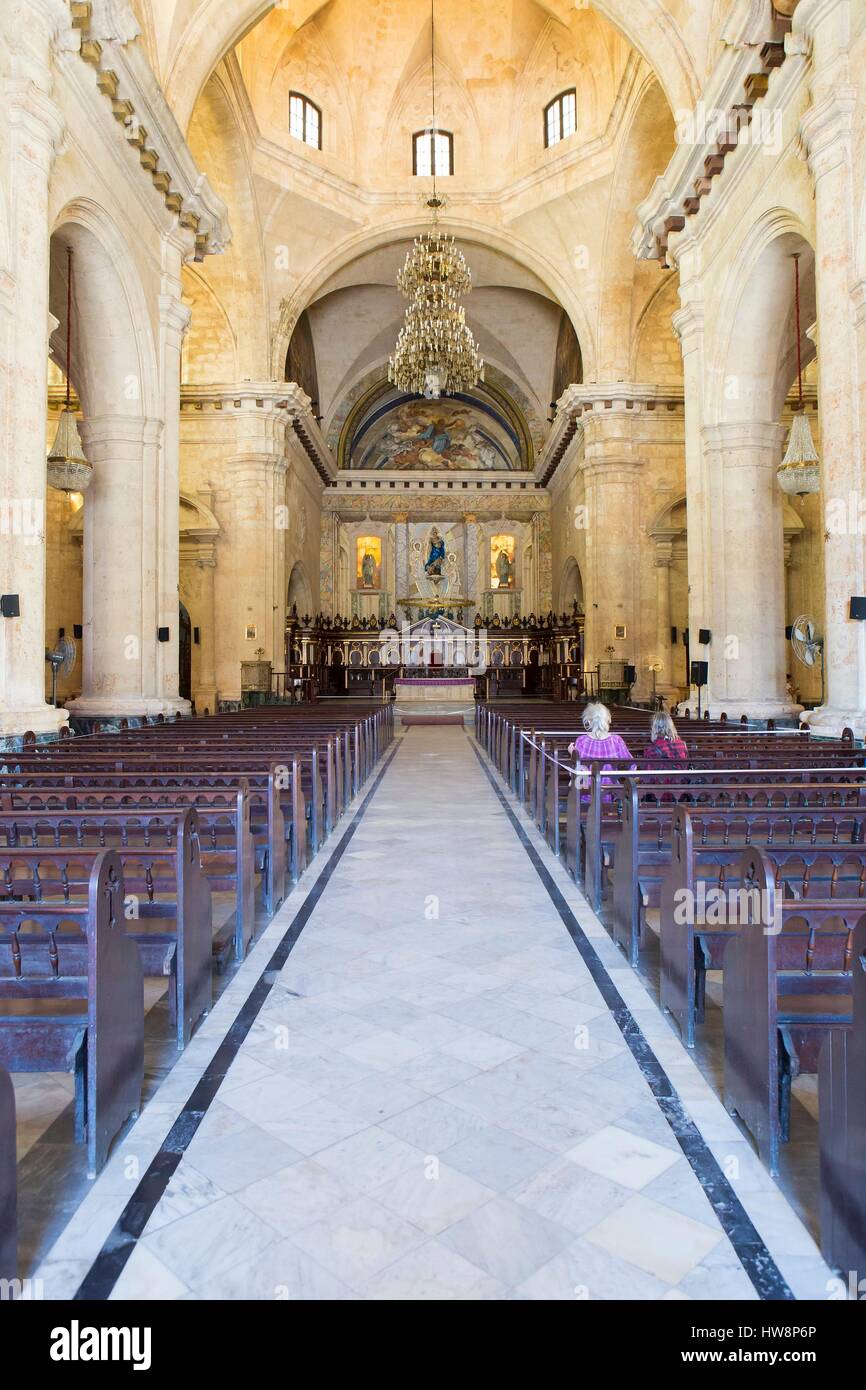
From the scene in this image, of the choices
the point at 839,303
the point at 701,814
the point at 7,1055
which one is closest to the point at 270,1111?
the point at 7,1055

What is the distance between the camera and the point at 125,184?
11734 millimetres

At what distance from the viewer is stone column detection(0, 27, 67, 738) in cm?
822

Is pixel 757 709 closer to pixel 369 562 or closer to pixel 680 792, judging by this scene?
pixel 680 792

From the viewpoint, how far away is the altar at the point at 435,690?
2459 centimetres

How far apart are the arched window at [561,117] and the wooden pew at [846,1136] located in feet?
79.3

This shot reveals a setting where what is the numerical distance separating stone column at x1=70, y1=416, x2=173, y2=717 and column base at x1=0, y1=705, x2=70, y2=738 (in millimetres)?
3374

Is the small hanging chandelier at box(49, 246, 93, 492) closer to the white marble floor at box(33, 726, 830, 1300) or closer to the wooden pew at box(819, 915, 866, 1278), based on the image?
the white marble floor at box(33, 726, 830, 1300)

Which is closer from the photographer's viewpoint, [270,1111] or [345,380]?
[270,1111]

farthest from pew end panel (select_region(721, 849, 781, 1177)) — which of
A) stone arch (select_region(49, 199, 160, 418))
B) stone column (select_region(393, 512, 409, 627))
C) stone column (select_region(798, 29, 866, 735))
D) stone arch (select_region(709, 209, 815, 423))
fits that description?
stone column (select_region(393, 512, 409, 627))

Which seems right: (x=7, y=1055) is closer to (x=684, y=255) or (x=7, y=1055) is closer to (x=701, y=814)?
(x=701, y=814)

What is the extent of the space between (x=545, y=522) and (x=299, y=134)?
14.8 meters

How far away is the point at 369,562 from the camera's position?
1289 inches

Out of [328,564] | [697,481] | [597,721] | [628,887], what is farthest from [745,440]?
[328,564]

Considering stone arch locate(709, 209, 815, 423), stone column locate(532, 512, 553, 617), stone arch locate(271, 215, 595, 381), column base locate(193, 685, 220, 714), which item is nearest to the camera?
stone arch locate(709, 209, 815, 423)
